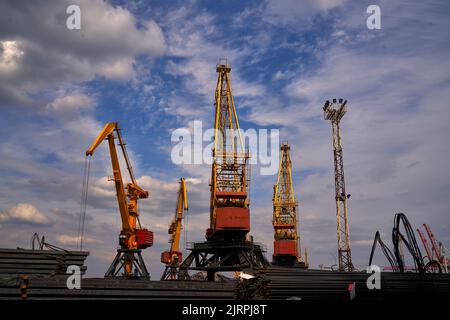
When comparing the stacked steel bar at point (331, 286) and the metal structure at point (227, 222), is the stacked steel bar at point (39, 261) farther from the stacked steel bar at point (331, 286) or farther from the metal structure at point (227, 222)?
the metal structure at point (227, 222)

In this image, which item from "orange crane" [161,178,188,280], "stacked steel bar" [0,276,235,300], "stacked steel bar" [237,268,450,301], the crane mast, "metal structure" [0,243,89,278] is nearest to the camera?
"stacked steel bar" [0,276,235,300]

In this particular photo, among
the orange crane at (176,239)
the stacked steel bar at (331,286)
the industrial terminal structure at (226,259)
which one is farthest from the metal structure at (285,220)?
the stacked steel bar at (331,286)

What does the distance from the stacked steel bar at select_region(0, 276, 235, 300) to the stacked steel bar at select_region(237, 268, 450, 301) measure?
1.99 meters

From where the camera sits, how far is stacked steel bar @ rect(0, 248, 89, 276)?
18922 mm

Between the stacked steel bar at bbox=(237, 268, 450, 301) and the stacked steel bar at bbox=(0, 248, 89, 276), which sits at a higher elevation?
the stacked steel bar at bbox=(0, 248, 89, 276)

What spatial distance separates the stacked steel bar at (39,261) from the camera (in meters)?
18.9

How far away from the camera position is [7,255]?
19344 millimetres

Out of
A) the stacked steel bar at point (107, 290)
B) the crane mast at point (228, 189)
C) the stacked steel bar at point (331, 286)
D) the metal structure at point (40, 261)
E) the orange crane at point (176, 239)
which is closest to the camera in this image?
the stacked steel bar at point (107, 290)

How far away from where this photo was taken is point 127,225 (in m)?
58.8

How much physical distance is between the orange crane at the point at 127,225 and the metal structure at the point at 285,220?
31262 millimetres

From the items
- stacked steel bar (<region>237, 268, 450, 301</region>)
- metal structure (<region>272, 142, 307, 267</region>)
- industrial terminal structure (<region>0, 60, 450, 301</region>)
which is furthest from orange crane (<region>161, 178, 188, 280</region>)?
stacked steel bar (<region>237, 268, 450, 301</region>)

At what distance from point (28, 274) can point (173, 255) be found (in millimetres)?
62822

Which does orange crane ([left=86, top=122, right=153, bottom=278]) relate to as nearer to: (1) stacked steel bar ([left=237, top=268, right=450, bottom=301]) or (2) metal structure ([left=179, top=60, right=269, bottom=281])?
(2) metal structure ([left=179, top=60, right=269, bottom=281])
